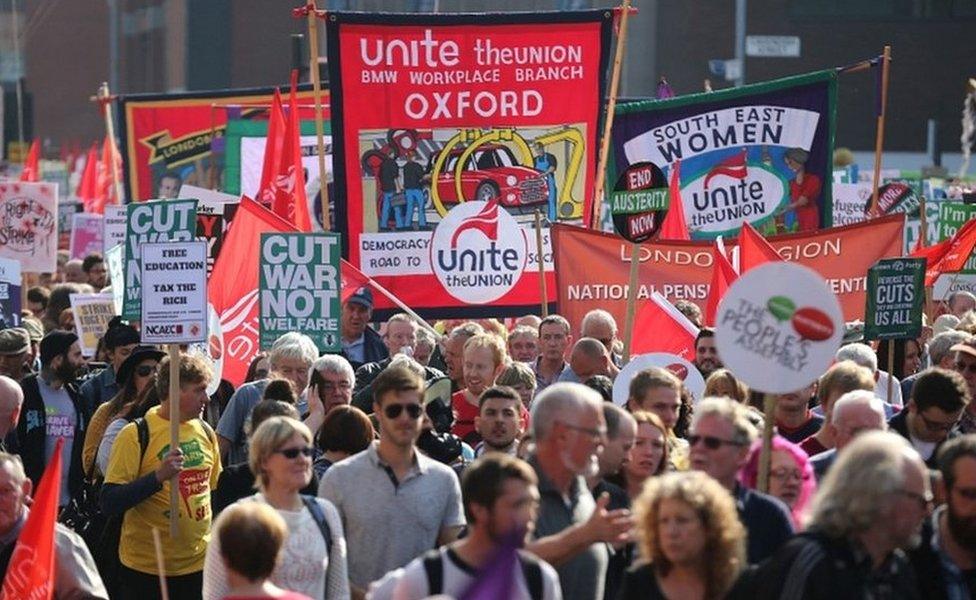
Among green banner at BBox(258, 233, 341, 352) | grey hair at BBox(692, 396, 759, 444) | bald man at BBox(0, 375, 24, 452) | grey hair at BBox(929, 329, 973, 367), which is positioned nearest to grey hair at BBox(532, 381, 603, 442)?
grey hair at BBox(692, 396, 759, 444)

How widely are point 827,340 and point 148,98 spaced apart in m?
19.8

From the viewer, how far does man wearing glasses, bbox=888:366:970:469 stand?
8.28 m

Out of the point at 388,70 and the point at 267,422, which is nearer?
the point at 267,422

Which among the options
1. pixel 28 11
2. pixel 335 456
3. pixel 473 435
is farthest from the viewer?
pixel 28 11

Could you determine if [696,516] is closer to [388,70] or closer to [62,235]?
[388,70]

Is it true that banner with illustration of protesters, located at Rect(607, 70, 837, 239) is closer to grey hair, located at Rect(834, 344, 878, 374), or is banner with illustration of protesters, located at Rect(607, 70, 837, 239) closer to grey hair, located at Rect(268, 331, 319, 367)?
grey hair, located at Rect(834, 344, 878, 374)

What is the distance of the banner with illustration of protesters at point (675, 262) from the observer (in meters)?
14.6

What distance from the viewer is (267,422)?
7.19 meters

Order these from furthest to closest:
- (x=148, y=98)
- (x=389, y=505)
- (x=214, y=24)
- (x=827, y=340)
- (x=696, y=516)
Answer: (x=214, y=24), (x=148, y=98), (x=389, y=505), (x=827, y=340), (x=696, y=516)

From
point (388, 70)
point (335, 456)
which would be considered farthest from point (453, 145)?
point (335, 456)

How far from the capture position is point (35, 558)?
6906mm

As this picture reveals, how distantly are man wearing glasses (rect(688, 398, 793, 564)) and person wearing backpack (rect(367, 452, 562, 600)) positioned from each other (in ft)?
1.93

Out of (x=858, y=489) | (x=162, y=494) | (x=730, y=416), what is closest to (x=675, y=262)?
(x=162, y=494)

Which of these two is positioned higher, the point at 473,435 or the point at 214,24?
the point at 214,24
